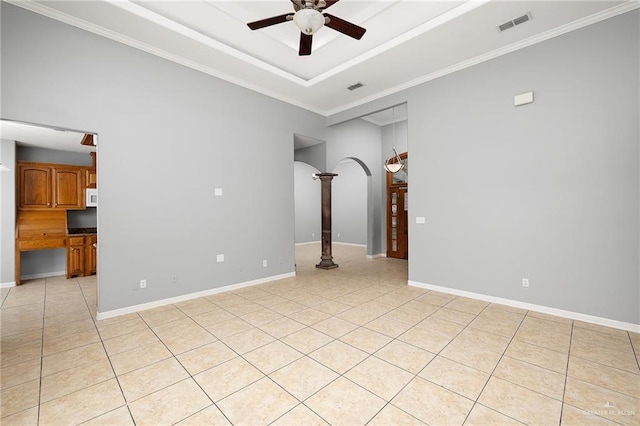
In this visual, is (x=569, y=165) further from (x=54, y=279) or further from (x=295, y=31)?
(x=54, y=279)

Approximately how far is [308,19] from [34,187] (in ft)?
21.1

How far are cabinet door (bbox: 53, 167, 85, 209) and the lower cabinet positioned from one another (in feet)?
2.75

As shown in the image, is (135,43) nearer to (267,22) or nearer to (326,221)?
(267,22)

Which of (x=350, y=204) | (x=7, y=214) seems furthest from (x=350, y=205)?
(x=7, y=214)

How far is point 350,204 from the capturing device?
1084cm

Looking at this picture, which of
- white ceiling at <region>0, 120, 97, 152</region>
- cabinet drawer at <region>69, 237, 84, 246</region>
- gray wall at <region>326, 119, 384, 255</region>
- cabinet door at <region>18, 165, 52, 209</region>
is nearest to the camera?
white ceiling at <region>0, 120, 97, 152</region>

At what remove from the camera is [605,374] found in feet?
7.33

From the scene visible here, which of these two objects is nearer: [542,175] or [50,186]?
[542,175]

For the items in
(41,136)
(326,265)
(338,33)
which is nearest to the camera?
(338,33)

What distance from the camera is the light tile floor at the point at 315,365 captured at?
1.83 m

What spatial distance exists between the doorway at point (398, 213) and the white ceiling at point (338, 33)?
3.31 meters

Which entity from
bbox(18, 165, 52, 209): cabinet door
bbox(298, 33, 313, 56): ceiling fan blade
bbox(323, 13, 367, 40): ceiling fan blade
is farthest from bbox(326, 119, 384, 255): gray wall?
bbox(18, 165, 52, 209): cabinet door

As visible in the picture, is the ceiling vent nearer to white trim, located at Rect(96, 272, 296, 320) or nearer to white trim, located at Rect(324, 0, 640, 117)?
white trim, located at Rect(324, 0, 640, 117)

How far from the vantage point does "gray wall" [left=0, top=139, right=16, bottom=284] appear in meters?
4.98
